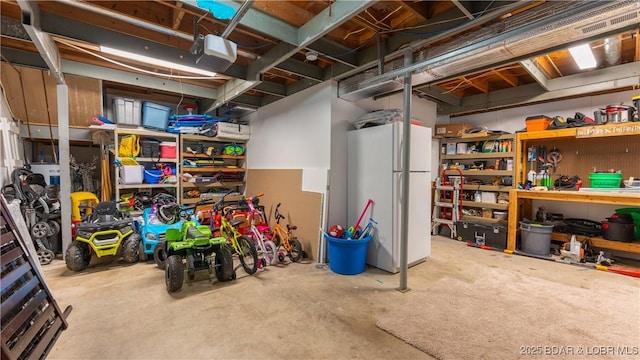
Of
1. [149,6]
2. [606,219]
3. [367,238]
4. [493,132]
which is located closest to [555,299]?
[367,238]

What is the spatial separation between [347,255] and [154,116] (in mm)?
4056

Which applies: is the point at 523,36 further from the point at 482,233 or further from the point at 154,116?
the point at 154,116

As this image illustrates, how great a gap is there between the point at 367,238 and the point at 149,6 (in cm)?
339

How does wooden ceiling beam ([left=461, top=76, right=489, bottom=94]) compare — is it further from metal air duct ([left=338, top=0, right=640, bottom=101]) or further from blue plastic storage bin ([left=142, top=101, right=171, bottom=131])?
blue plastic storage bin ([left=142, top=101, right=171, bottom=131])

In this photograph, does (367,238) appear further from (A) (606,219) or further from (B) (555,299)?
(A) (606,219)

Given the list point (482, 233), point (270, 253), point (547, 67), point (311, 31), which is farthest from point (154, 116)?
point (547, 67)

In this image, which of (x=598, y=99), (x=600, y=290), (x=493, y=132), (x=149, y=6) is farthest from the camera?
(x=493, y=132)

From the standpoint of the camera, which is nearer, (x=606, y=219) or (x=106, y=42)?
(x=106, y=42)

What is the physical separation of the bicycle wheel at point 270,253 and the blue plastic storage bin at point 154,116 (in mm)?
3006

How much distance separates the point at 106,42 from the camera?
269cm

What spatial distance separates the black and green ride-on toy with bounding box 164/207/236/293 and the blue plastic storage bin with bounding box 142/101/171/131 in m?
2.47

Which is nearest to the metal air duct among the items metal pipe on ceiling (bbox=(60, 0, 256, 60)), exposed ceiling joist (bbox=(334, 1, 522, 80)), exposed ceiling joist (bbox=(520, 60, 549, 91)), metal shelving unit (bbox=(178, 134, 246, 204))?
exposed ceiling joist (bbox=(334, 1, 522, 80))

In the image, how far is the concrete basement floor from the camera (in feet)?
6.37

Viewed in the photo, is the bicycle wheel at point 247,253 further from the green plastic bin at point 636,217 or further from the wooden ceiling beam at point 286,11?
the green plastic bin at point 636,217
